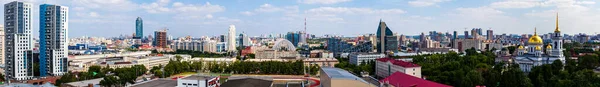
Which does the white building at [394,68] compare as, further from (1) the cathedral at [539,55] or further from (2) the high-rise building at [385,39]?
(2) the high-rise building at [385,39]

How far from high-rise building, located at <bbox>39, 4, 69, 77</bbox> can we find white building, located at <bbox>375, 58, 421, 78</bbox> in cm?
1367

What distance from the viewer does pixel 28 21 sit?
21594 mm

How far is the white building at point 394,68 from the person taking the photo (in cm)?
1856

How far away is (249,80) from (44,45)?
37.2ft

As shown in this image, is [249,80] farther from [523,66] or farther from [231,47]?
[231,47]

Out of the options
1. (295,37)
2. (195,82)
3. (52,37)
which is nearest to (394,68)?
(195,82)

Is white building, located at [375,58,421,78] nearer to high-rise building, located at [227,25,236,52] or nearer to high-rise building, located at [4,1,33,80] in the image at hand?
high-rise building, located at [4,1,33,80]

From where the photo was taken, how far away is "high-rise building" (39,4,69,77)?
2203 cm

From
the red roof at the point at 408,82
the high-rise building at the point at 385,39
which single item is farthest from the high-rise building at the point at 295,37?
the red roof at the point at 408,82

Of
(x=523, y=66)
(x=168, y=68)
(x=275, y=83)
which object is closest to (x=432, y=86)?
(x=275, y=83)

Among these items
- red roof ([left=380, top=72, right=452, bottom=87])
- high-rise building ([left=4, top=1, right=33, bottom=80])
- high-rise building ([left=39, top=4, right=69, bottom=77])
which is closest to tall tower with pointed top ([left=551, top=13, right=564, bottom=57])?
red roof ([left=380, top=72, right=452, bottom=87])

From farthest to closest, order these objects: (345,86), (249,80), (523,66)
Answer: (523,66) < (249,80) < (345,86)

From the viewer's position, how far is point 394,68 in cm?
1981

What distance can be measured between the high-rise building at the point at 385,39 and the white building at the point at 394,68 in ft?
57.2
